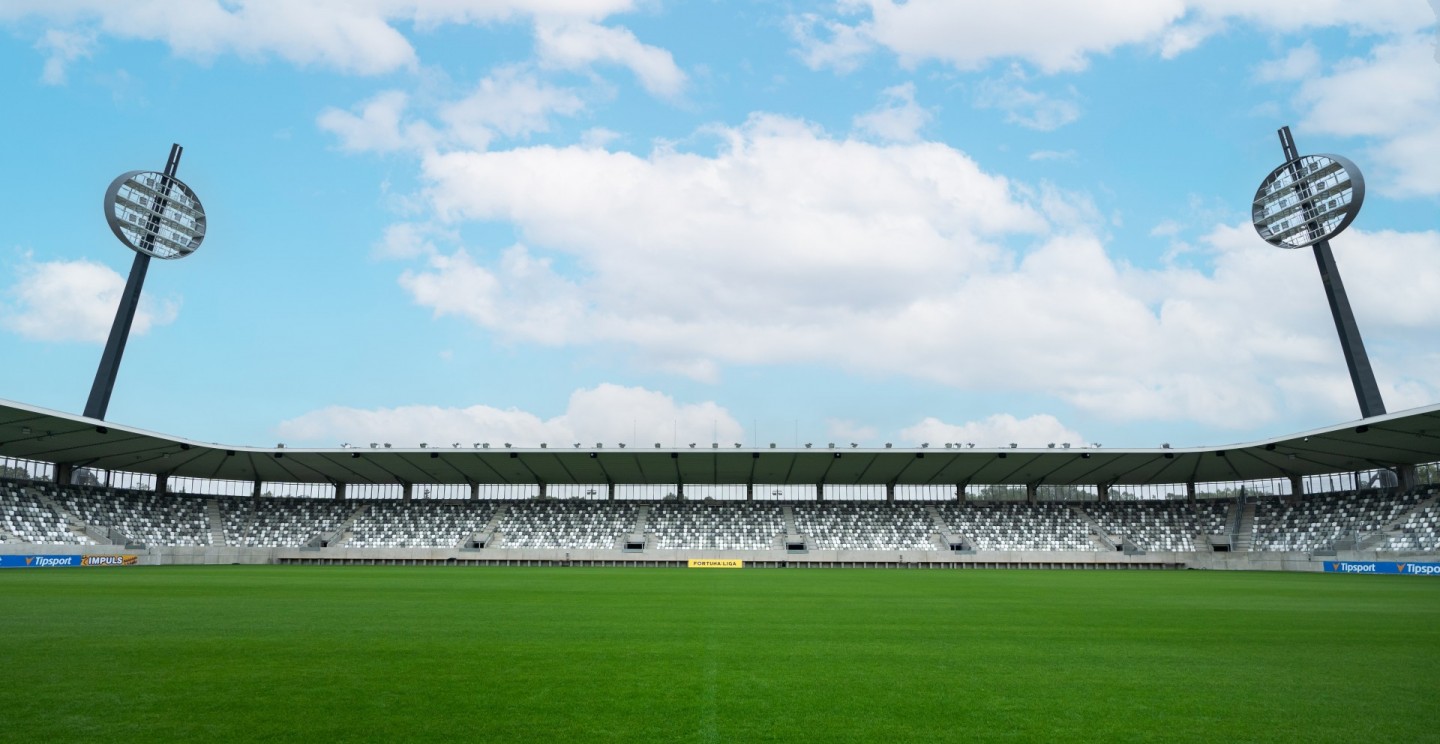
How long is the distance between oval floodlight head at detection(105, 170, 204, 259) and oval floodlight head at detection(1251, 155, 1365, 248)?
63.0 meters

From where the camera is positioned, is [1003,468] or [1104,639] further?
[1003,468]

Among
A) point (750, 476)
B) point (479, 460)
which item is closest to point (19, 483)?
point (479, 460)

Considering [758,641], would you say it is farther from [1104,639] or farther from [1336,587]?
[1336,587]

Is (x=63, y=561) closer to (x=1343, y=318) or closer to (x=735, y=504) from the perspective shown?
(x=735, y=504)

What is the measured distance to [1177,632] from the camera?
13.4 metres

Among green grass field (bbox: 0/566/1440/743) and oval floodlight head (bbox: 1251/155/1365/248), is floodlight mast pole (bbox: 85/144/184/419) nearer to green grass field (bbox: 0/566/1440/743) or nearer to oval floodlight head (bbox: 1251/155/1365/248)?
green grass field (bbox: 0/566/1440/743)

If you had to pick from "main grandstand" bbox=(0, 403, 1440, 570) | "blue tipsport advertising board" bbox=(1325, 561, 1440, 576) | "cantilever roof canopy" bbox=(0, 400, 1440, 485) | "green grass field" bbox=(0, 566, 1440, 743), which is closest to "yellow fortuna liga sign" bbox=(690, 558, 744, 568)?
"main grandstand" bbox=(0, 403, 1440, 570)

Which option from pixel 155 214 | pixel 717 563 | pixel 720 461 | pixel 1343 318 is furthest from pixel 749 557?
pixel 155 214

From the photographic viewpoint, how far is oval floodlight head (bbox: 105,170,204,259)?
47.6 meters

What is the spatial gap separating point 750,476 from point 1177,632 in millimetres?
49713

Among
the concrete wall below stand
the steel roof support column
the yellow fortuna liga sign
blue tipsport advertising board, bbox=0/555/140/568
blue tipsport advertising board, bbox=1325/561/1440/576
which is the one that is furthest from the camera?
the yellow fortuna liga sign

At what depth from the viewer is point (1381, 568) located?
41.4 metres

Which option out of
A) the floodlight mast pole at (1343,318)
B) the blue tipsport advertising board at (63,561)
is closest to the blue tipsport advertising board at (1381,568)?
the floodlight mast pole at (1343,318)

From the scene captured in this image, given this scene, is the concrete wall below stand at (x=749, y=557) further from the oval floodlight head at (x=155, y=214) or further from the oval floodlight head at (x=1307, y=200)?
the oval floodlight head at (x=1307, y=200)
